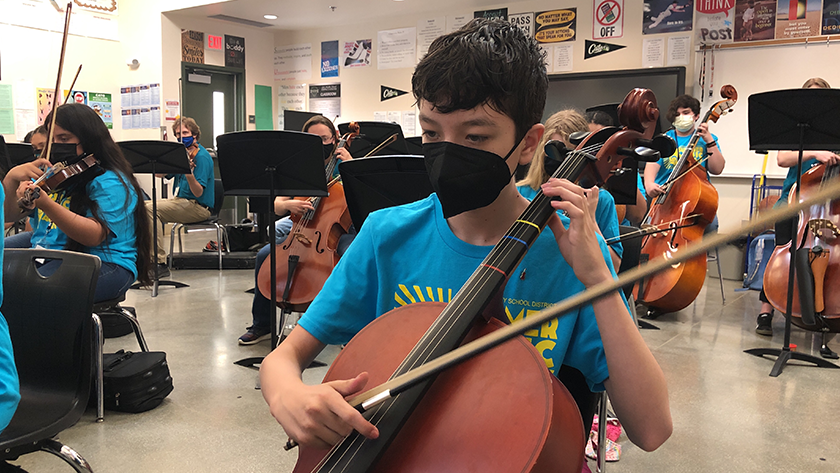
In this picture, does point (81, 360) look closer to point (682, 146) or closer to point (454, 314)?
point (454, 314)

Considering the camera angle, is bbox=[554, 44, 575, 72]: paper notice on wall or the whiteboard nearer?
the whiteboard

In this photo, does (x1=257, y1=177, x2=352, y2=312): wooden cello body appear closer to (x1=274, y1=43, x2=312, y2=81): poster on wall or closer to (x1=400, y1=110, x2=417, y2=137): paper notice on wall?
(x1=400, y1=110, x2=417, y2=137): paper notice on wall

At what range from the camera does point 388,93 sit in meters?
7.16

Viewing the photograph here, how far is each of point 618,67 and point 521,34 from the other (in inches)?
209

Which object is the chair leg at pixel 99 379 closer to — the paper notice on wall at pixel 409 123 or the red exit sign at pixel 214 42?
the paper notice on wall at pixel 409 123

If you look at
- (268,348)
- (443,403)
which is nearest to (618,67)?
(268,348)

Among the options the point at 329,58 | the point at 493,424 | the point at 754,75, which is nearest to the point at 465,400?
the point at 493,424

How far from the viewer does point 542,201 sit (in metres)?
0.84

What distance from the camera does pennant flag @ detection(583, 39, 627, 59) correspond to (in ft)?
18.9

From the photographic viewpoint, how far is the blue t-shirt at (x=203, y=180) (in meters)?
5.05

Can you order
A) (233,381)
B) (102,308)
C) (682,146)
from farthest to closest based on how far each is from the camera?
(682,146), (233,381), (102,308)

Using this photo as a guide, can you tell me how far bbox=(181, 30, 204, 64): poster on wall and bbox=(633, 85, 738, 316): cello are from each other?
5.83 meters

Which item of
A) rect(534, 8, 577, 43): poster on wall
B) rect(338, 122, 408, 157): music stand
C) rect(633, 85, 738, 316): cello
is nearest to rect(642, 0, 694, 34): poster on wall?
rect(534, 8, 577, 43): poster on wall

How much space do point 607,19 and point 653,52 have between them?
56 centimetres
